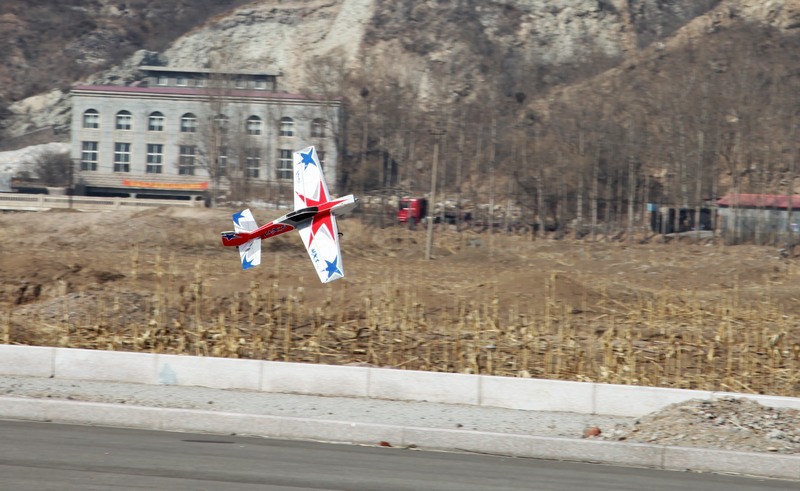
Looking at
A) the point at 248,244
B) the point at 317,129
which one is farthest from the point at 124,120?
the point at 248,244

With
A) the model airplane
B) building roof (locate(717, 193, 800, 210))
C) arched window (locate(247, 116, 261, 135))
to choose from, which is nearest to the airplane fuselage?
the model airplane

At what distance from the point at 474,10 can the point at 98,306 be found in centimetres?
9226

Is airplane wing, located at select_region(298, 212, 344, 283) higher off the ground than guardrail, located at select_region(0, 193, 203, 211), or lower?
lower

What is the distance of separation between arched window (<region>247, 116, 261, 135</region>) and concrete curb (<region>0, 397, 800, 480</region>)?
69525mm

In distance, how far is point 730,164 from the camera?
64.1m

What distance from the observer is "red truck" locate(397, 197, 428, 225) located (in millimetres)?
59156

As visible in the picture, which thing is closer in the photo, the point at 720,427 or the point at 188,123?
the point at 720,427

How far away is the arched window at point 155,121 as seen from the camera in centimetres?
8800

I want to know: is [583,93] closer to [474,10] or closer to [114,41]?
[474,10]

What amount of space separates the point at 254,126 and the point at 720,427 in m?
73.6

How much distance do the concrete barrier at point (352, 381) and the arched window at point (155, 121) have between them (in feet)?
242

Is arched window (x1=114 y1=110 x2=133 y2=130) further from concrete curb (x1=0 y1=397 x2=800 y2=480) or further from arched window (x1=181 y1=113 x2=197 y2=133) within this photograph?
concrete curb (x1=0 y1=397 x2=800 y2=480)

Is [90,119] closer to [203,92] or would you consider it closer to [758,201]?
[203,92]

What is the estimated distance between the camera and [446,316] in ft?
79.6
